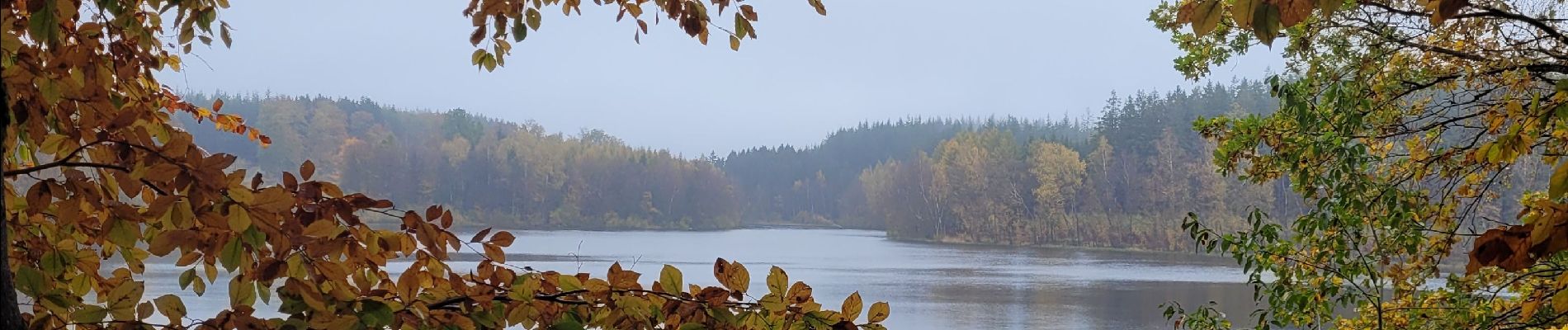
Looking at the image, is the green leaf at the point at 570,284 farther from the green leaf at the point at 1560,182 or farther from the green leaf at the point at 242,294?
the green leaf at the point at 1560,182

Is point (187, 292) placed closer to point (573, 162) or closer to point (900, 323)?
point (900, 323)

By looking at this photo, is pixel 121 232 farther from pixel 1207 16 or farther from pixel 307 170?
pixel 1207 16

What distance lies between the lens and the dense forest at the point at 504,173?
5297 centimetres

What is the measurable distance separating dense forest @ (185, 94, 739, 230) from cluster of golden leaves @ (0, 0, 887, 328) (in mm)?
51969

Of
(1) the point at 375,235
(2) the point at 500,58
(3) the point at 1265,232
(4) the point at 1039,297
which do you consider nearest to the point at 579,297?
(1) the point at 375,235

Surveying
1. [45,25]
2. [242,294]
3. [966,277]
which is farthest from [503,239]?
[966,277]

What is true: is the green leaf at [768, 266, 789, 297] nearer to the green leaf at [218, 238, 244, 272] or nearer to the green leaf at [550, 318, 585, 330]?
the green leaf at [550, 318, 585, 330]

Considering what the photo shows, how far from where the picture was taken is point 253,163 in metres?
52.2

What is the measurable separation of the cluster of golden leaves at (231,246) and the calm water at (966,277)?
279 inches

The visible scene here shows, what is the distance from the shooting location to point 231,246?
1.05 meters

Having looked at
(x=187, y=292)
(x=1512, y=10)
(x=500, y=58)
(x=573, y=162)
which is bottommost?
(x=187, y=292)

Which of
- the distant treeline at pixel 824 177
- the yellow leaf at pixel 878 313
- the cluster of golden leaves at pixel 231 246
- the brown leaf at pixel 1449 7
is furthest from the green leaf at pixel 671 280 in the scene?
the distant treeline at pixel 824 177

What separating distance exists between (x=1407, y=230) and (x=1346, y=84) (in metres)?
0.53

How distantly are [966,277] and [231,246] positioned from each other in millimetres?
24050
